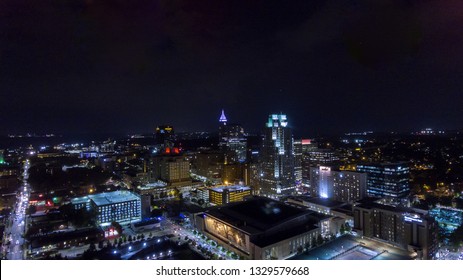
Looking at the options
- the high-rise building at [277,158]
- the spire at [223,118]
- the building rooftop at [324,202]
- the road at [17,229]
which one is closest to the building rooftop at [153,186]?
the road at [17,229]

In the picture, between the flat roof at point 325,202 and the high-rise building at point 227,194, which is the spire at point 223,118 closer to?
the high-rise building at point 227,194

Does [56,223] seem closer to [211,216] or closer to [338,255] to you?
[211,216]

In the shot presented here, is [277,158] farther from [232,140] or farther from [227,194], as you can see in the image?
[232,140]

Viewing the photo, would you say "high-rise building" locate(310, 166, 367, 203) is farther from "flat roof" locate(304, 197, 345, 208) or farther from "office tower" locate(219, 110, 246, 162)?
"office tower" locate(219, 110, 246, 162)

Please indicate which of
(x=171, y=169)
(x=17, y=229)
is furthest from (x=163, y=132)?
(x=17, y=229)

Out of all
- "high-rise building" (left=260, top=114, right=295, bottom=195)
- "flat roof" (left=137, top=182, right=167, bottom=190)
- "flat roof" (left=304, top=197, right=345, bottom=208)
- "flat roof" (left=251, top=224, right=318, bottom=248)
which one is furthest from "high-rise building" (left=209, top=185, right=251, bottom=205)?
"flat roof" (left=251, top=224, right=318, bottom=248)
